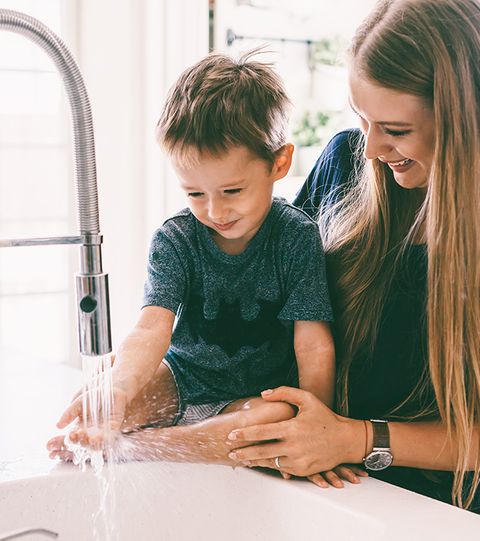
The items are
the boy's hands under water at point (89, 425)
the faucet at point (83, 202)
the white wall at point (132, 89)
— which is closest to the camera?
the faucet at point (83, 202)

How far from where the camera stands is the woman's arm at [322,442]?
1043 millimetres

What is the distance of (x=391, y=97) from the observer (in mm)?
1059

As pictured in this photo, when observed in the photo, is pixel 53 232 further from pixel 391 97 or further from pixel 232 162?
pixel 391 97

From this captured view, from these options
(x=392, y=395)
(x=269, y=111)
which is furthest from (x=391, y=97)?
(x=392, y=395)

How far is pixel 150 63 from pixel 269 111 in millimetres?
1444

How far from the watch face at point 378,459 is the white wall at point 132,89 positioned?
1676 mm

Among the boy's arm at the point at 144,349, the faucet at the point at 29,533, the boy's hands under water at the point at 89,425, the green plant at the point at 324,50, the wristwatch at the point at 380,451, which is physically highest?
Result: the green plant at the point at 324,50

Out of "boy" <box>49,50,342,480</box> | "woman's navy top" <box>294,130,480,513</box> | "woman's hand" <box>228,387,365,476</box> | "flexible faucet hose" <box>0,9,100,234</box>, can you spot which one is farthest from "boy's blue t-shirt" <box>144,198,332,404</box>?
"flexible faucet hose" <box>0,9,100,234</box>

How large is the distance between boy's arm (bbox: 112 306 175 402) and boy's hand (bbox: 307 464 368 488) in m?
0.31

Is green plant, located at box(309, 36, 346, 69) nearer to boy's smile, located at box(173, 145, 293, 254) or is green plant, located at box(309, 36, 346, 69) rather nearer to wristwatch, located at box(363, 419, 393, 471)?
boy's smile, located at box(173, 145, 293, 254)

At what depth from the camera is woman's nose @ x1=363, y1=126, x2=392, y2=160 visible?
1098 mm

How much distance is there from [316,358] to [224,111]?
1.30 ft

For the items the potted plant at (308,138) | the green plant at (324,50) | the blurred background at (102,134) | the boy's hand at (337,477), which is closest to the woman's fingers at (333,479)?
the boy's hand at (337,477)

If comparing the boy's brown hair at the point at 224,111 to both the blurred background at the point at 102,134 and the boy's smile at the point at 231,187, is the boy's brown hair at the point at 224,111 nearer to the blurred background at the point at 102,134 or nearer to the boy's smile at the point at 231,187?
the boy's smile at the point at 231,187
